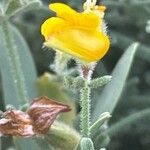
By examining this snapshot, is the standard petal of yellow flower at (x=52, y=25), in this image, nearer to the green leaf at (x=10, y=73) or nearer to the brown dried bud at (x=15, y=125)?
the brown dried bud at (x=15, y=125)

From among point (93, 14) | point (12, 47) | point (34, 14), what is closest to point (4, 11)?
point (12, 47)

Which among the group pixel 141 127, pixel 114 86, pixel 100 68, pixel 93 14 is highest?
pixel 93 14

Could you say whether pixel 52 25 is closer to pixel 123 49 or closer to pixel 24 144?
pixel 24 144

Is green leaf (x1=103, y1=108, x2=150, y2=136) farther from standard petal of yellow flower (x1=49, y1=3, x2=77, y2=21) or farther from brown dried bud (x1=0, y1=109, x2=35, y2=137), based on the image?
standard petal of yellow flower (x1=49, y1=3, x2=77, y2=21)

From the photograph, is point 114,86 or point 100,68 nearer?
point 114,86

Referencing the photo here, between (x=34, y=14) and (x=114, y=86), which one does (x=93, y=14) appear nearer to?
(x=114, y=86)

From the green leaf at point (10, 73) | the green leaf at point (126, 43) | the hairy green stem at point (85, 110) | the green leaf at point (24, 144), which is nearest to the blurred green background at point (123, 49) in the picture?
the green leaf at point (126, 43)

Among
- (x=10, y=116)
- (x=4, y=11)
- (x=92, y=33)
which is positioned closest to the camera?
(x=92, y=33)

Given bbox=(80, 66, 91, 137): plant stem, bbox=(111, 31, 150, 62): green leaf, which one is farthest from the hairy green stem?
bbox=(111, 31, 150, 62): green leaf
